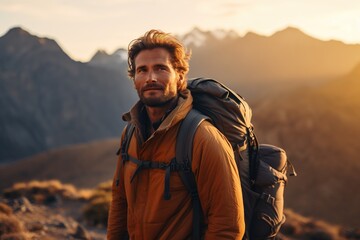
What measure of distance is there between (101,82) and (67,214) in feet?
312

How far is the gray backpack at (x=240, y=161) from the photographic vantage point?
7.00 ft

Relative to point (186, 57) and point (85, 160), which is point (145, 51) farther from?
point (85, 160)

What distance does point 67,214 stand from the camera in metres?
11.1

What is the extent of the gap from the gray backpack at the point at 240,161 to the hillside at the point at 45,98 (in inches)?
3365

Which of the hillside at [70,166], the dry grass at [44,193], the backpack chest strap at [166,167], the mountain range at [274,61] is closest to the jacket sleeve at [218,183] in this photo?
the backpack chest strap at [166,167]

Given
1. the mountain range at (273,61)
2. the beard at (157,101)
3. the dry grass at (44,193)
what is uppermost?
the mountain range at (273,61)

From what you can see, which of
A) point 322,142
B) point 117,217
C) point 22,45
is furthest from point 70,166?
point 22,45

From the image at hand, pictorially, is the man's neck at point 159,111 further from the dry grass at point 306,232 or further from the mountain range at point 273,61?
the mountain range at point 273,61

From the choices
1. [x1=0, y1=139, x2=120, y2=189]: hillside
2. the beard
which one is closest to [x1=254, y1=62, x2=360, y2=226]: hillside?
[x1=0, y1=139, x2=120, y2=189]: hillside

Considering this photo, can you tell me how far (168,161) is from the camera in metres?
2.17

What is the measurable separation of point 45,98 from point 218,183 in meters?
96.4

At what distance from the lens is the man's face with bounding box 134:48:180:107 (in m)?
2.32

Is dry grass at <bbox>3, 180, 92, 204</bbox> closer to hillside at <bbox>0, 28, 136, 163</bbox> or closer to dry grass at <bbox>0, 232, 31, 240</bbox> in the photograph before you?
dry grass at <bbox>0, 232, 31, 240</bbox>

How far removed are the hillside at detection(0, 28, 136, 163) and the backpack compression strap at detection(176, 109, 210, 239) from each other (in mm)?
85591
